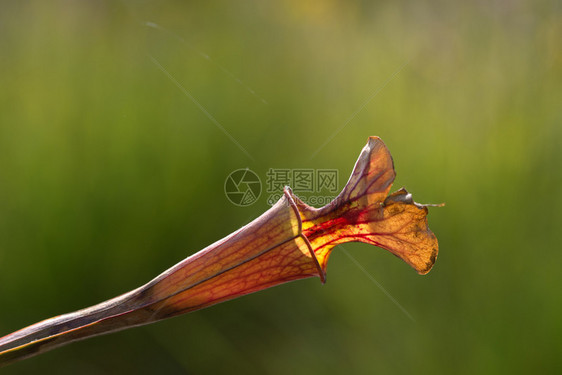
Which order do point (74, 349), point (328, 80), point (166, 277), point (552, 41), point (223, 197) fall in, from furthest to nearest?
point (328, 80), point (552, 41), point (223, 197), point (74, 349), point (166, 277)

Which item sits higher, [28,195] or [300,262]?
[28,195]

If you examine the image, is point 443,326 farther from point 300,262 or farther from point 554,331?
point 300,262

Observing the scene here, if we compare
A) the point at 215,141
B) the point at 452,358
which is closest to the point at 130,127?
the point at 215,141

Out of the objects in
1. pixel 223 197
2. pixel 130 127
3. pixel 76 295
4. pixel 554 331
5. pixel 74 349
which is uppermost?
pixel 130 127

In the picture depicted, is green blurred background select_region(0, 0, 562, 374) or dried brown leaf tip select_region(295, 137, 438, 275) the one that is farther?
green blurred background select_region(0, 0, 562, 374)

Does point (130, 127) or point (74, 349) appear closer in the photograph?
point (74, 349)

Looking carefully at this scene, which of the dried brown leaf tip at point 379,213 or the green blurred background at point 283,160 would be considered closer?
the dried brown leaf tip at point 379,213

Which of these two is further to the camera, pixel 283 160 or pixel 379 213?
pixel 283 160

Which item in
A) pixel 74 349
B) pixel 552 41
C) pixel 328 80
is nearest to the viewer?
pixel 74 349
